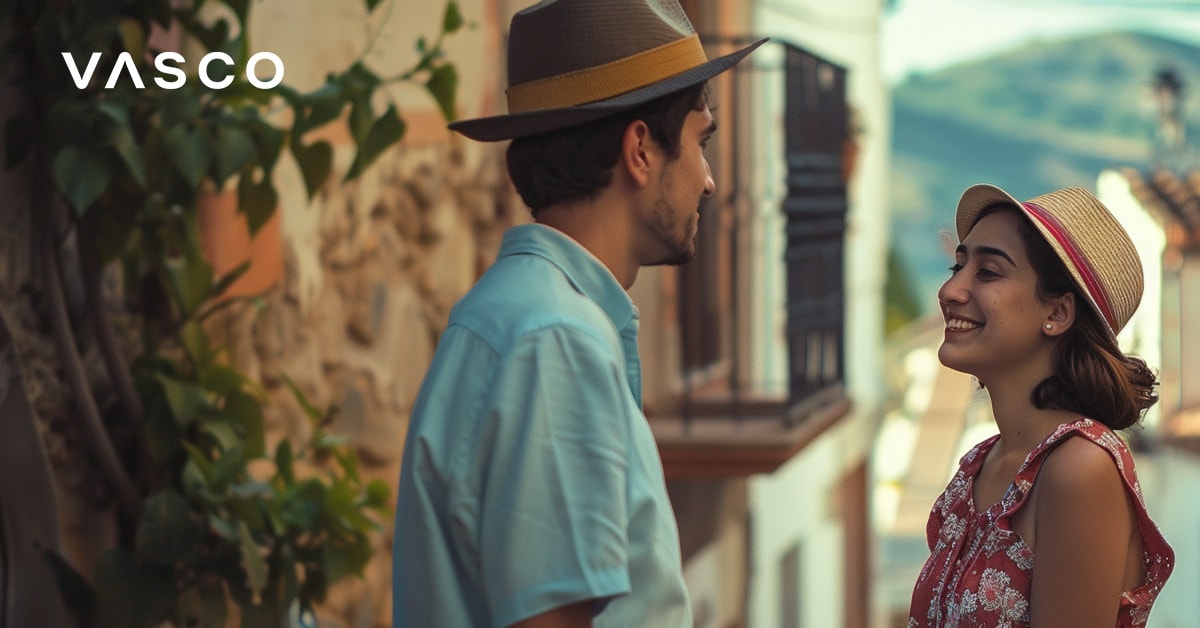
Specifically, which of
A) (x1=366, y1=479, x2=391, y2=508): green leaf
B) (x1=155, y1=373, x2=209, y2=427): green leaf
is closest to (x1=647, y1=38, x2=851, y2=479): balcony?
(x1=366, y1=479, x2=391, y2=508): green leaf

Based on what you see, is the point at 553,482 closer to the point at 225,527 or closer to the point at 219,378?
the point at 225,527

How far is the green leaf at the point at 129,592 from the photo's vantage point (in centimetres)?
242

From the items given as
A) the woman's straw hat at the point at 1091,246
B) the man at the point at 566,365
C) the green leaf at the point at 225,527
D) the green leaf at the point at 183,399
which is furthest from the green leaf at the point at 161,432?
the woman's straw hat at the point at 1091,246

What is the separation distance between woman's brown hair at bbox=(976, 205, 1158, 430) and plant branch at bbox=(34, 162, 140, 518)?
5.08 ft

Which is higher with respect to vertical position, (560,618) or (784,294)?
(560,618)

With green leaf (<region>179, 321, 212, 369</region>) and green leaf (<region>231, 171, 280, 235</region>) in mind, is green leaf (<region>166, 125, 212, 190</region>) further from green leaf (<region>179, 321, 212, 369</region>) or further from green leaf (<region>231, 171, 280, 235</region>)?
green leaf (<region>179, 321, 212, 369</region>)

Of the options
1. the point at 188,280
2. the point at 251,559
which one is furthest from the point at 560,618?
the point at 188,280

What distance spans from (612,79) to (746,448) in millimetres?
3621

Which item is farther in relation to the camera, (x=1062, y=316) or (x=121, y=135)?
(x=121, y=135)

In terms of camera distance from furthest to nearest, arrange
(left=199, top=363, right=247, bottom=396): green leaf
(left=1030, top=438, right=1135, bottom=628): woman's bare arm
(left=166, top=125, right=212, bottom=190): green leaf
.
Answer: (left=199, top=363, right=247, bottom=396): green leaf, (left=166, top=125, right=212, bottom=190): green leaf, (left=1030, top=438, right=1135, bottom=628): woman's bare arm

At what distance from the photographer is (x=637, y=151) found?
1.48 metres

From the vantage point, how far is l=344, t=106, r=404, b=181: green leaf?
8.39 ft

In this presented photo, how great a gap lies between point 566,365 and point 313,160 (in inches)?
55.2

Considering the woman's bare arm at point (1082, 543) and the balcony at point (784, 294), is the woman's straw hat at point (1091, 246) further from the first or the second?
the balcony at point (784, 294)
